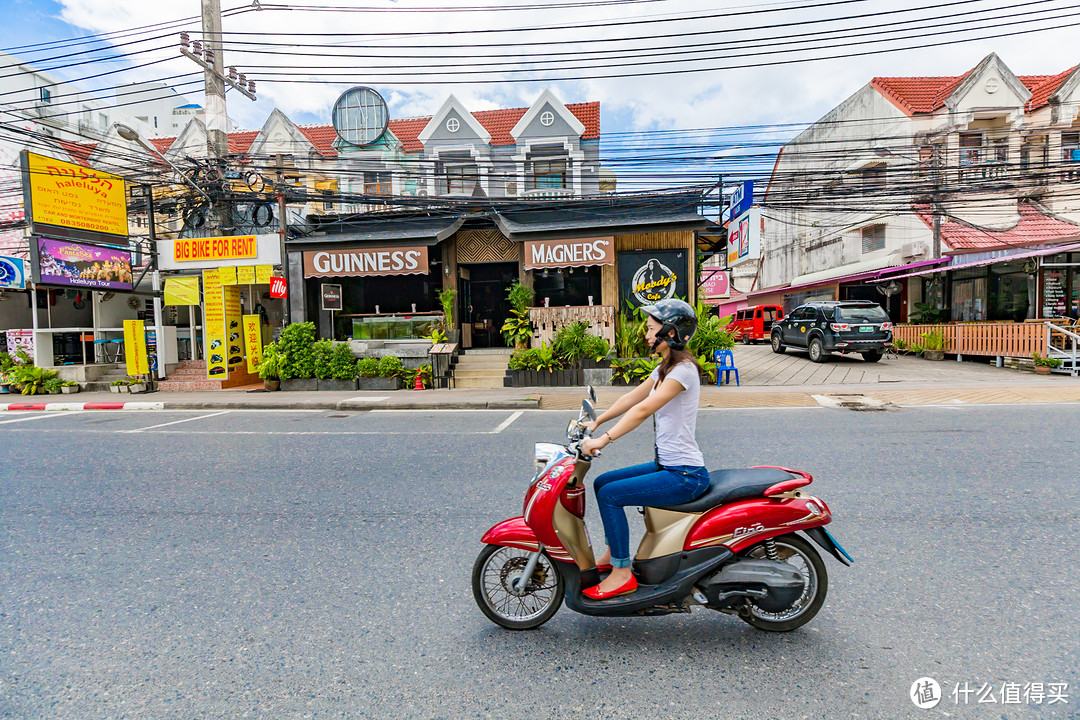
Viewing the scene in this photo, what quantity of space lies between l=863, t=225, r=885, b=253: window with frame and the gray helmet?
27.7 metres

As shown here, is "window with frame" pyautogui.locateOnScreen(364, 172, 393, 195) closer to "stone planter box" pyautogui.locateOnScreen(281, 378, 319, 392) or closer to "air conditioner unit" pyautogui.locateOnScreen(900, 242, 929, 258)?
"stone planter box" pyautogui.locateOnScreen(281, 378, 319, 392)

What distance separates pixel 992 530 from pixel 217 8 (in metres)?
18.8

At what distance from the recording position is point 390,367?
48.6ft

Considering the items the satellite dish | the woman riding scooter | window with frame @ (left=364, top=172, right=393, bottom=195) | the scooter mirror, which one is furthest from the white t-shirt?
the satellite dish

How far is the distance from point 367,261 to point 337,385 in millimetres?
3721

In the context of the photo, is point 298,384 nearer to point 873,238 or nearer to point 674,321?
point 674,321

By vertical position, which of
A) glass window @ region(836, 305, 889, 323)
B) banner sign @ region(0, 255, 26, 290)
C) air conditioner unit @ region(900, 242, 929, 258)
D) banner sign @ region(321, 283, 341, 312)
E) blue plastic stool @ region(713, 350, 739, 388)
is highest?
air conditioner unit @ region(900, 242, 929, 258)

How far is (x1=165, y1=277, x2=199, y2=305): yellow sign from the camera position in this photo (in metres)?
16.5

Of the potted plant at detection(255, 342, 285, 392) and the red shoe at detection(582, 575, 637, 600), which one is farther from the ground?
the potted plant at detection(255, 342, 285, 392)

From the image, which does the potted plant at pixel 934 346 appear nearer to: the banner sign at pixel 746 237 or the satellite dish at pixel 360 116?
the banner sign at pixel 746 237

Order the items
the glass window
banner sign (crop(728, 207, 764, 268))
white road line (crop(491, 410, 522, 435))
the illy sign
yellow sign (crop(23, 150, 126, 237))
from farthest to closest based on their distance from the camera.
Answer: the glass window, the illy sign, yellow sign (crop(23, 150, 126, 237)), banner sign (crop(728, 207, 764, 268)), white road line (crop(491, 410, 522, 435))

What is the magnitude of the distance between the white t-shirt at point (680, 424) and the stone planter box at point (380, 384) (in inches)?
498

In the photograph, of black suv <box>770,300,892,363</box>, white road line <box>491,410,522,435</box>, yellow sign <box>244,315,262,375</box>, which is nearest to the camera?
white road line <box>491,410,522,435</box>

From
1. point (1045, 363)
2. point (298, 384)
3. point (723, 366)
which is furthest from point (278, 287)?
point (1045, 363)
